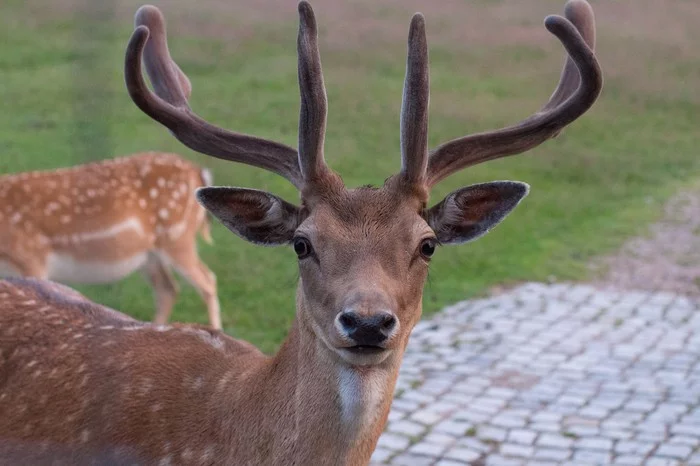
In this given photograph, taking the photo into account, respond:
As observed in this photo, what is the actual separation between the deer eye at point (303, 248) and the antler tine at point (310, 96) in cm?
23

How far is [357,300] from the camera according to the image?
324cm

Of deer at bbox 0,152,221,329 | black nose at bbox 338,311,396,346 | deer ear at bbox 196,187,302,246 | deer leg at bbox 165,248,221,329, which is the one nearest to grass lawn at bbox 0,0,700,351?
deer leg at bbox 165,248,221,329

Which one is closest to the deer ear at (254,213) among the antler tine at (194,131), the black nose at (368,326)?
the antler tine at (194,131)

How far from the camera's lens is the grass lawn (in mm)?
8781

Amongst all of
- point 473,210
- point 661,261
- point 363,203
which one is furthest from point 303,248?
point 661,261

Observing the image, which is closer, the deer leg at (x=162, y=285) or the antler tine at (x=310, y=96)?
the antler tine at (x=310, y=96)

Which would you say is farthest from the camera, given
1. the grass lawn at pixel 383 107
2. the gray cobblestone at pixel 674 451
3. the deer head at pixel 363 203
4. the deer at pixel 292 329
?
the grass lawn at pixel 383 107

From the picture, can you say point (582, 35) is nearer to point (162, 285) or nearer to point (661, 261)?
point (162, 285)

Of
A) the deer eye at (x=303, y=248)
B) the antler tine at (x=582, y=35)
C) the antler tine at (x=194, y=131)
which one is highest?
the antler tine at (x=582, y=35)

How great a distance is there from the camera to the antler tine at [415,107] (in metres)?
3.59

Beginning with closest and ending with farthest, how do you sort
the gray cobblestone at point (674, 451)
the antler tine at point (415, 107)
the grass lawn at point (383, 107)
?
the antler tine at point (415, 107) < the gray cobblestone at point (674, 451) < the grass lawn at point (383, 107)

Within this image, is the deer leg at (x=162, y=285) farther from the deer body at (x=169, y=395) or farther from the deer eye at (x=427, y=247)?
the deer eye at (x=427, y=247)

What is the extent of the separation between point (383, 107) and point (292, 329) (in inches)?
418

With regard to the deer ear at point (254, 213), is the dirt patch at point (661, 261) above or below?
below
